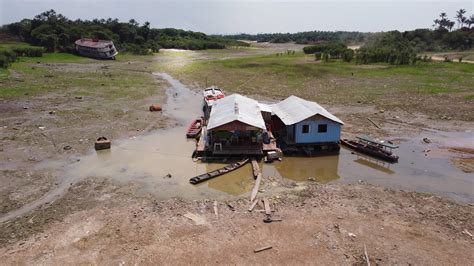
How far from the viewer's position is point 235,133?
21.3 meters

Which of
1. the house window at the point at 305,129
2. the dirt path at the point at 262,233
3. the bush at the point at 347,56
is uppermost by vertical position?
the bush at the point at 347,56

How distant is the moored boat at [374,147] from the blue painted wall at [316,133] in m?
1.59

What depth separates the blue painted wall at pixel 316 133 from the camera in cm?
2155

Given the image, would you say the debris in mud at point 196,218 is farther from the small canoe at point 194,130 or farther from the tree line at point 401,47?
the tree line at point 401,47

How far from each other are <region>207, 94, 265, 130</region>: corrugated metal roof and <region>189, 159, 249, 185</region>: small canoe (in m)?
2.45

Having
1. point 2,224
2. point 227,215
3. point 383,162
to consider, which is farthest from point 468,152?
point 2,224

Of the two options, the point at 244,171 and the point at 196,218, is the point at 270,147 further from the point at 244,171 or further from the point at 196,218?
the point at 196,218

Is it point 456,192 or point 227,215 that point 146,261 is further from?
point 456,192

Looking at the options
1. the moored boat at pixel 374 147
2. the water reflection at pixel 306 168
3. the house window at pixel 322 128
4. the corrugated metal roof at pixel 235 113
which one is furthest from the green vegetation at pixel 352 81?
the water reflection at pixel 306 168

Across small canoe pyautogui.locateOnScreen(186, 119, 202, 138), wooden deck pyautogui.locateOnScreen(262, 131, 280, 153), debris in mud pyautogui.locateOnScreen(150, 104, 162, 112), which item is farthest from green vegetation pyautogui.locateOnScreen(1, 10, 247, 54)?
wooden deck pyautogui.locateOnScreen(262, 131, 280, 153)

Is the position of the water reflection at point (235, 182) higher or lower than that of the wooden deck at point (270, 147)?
lower

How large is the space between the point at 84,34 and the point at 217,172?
8478cm

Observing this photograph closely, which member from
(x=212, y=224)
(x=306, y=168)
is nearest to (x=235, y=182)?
(x=212, y=224)

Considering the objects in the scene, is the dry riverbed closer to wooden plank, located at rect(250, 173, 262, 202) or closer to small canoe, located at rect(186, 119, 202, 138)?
wooden plank, located at rect(250, 173, 262, 202)
